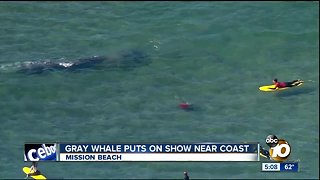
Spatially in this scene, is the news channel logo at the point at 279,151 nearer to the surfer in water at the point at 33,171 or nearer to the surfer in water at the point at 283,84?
the surfer in water at the point at 283,84

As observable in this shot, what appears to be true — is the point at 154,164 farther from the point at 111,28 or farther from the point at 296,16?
the point at 296,16

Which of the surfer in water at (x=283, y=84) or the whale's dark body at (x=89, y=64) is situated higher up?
the whale's dark body at (x=89, y=64)

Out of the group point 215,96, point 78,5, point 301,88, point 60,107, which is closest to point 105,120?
point 60,107

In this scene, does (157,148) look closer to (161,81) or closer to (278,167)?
(278,167)

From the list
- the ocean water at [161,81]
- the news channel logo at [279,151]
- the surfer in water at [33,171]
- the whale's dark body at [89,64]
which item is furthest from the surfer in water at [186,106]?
the surfer in water at [33,171]

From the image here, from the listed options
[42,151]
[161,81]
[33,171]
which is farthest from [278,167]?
[161,81]

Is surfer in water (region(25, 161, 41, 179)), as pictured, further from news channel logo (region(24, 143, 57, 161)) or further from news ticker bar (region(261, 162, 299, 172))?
news ticker bar (region(261, 162, 299, 172))

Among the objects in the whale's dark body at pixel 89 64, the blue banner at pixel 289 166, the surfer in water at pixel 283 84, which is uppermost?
the whale's dark body at pixel 89 64
